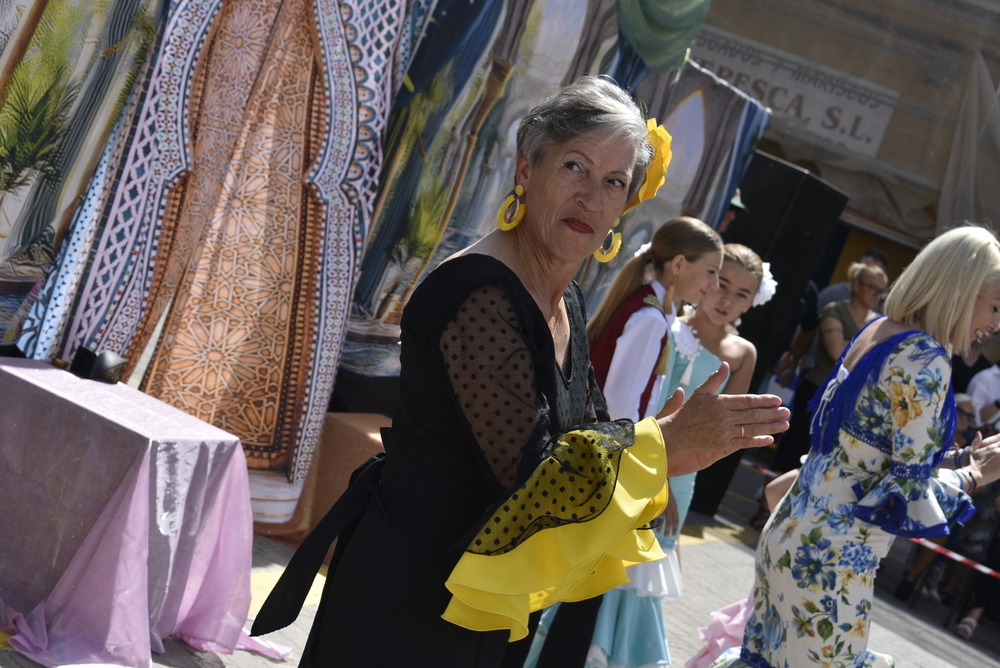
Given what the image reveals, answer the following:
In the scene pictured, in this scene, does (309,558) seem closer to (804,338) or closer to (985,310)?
(985,310)

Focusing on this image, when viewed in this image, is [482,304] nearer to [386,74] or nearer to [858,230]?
[386,74]

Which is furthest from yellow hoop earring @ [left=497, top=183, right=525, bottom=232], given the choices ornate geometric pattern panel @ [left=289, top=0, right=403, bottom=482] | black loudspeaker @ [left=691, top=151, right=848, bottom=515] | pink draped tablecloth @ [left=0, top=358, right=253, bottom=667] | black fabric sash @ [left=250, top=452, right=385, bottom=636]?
black loudspeaker @ [left=691, top=151, right=848, bottom=515]

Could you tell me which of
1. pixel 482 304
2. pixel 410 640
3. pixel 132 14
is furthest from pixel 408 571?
pixel 132 14

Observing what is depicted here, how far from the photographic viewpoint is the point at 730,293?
462 centimetres

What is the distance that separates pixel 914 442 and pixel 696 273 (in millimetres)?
1229

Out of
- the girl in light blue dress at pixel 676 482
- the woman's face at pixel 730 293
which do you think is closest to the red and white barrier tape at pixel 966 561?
the girl in light blue dress at pixel 676 482

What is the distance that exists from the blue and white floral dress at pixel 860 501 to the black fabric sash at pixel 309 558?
196 centimetres

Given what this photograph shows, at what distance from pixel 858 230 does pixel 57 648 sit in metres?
13.6

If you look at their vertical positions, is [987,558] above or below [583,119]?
below

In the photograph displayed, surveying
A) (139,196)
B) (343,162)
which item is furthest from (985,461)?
(139,196)

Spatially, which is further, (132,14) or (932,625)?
(932,625)

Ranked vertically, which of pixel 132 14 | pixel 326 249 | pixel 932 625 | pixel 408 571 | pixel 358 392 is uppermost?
pixel 132 14

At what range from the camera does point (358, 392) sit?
16.5 ft

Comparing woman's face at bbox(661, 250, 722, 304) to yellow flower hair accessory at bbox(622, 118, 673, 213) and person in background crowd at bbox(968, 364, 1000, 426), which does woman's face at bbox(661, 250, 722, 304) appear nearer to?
yellow flower hair accessory at bbox(622, 118, 673, 213)
